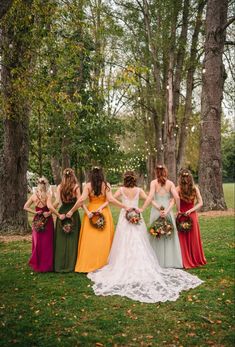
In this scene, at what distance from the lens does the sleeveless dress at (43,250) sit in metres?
8.14

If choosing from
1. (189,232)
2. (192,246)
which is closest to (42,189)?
(189,232)

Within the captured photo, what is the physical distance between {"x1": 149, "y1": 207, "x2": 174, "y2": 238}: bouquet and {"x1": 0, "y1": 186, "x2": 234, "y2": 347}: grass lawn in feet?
3.10

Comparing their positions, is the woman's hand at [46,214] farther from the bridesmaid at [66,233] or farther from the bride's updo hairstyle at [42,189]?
the bride's updo hairstyle at [42,189]

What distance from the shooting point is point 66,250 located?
8.07m

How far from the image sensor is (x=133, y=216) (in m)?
7.77

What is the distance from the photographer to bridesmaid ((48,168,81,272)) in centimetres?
805

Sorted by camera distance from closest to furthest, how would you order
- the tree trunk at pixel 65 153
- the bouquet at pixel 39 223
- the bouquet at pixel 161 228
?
the bouquet at pixel 161 228
the bouquet at pixel 39 223
the tree trunk at pixel 65 153

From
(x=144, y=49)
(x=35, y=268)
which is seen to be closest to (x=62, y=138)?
(x=144, y=49)

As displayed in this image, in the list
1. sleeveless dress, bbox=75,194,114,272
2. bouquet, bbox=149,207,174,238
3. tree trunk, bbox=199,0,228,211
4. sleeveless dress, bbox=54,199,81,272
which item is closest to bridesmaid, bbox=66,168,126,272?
sleeveless dress, bbox=75,194,114,272

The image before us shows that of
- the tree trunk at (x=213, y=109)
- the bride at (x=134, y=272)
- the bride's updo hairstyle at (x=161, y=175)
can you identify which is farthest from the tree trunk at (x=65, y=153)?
the bride at (x=134, y=272)

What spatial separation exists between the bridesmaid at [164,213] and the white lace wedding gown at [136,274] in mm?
414

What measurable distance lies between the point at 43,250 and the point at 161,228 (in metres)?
2.52

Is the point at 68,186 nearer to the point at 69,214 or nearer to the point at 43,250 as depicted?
the point at 69,214

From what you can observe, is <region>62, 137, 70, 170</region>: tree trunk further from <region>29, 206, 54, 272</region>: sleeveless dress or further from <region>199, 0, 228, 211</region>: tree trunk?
<region>29, 206, 54, 272</region>: sleeveless dress
